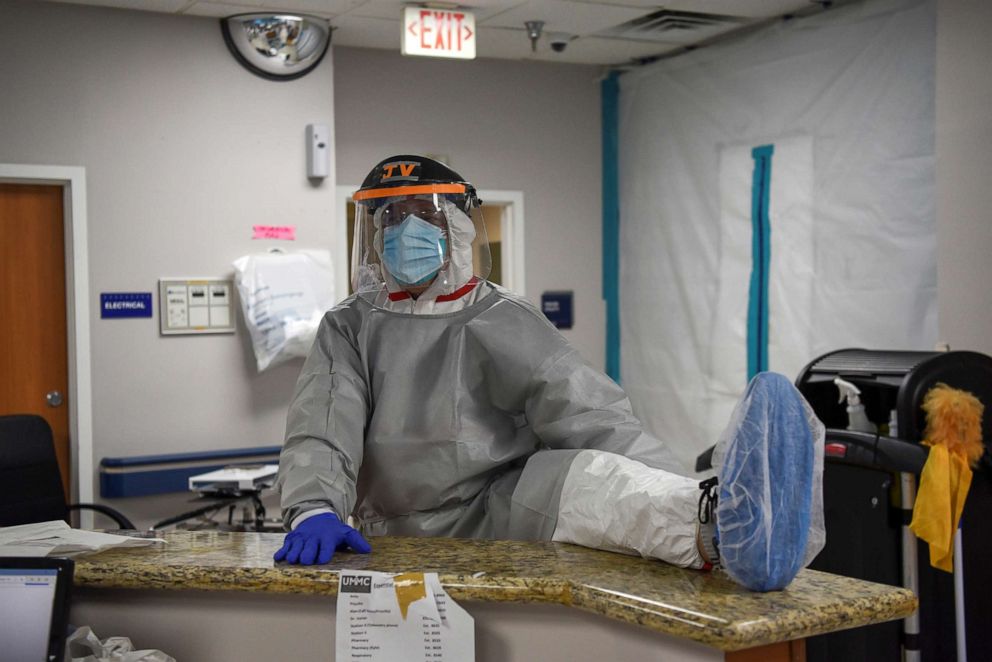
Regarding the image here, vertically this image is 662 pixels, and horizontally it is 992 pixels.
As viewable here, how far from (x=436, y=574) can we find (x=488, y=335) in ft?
2.29

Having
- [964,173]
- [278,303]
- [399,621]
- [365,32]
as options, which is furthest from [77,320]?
[964,173]

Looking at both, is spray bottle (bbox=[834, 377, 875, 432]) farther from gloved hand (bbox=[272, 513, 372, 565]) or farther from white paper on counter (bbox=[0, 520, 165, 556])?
white paper on counter (bbox=[0, 520, 165, 556])

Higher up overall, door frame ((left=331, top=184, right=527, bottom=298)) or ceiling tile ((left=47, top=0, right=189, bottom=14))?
ceiling tile ((left=47, top=0, right=189, bottom=14))

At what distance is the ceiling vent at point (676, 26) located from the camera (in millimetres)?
4453

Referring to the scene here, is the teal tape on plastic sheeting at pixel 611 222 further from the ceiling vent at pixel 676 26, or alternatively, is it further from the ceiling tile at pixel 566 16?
the ceiling tile at pixel 566 16

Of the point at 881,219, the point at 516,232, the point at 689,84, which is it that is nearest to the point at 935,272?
the point at 881,219

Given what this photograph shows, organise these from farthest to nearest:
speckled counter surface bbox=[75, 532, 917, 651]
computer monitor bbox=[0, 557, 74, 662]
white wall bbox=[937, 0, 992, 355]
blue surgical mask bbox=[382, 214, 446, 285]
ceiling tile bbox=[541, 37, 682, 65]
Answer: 1. ceiling tile bbox=[541, 37, 682, 65]
2. white wall bbox=[937, 0, 992, 355]
3. blue surgical mask bbox=[382, 214, 446, 285]
4. computer monitor bbox=[0, 557, 74, 662]
5. speckled counter surface bbox=[75, 532, 917, 651]

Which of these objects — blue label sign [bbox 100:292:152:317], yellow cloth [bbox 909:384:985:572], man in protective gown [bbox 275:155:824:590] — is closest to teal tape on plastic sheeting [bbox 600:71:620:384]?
blue label sign [bbox 100:292:152:317]

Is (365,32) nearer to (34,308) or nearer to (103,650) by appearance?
(34,308)

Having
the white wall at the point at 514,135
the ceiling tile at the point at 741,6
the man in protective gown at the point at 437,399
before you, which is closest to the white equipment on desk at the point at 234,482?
the man in protective gown at the point at 437,399

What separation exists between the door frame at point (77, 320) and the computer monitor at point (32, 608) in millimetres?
2855

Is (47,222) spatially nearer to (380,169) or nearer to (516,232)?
(516,232)

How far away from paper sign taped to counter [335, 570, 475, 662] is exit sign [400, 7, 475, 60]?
296 centimetres

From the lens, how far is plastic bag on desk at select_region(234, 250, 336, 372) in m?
4.42
